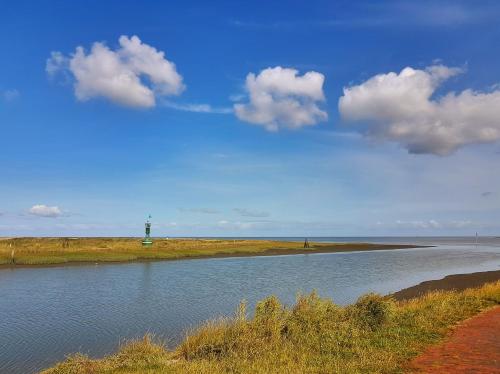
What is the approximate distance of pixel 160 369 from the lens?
1098 cm

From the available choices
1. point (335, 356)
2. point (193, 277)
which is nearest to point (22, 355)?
point (335, 356)

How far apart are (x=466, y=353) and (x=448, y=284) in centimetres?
2620

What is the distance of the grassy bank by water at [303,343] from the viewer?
1109 centimetres

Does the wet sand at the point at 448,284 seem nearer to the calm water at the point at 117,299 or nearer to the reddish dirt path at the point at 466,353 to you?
the calm water at the point at 117,299

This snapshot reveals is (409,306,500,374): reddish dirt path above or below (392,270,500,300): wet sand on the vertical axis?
above

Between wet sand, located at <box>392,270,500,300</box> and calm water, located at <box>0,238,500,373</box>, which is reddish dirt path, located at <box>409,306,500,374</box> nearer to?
calm water, located at <box>0,238,500,373</box>

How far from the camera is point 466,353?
12.1 m

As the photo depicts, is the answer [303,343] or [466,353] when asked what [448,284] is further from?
[303,343]

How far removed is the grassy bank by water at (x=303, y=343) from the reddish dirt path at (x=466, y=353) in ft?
1.34

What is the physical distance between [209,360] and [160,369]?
1.81 metres

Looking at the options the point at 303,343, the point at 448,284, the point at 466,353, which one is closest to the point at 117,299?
the point at 303,343

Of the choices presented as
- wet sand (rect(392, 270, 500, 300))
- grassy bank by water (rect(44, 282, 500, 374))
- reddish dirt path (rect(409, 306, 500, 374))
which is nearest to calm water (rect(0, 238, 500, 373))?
wet sand (rect(392, 270, 500, 300))

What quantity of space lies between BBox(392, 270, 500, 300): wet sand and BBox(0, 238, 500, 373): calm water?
1.73 m

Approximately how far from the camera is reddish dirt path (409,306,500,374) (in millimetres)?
10695
